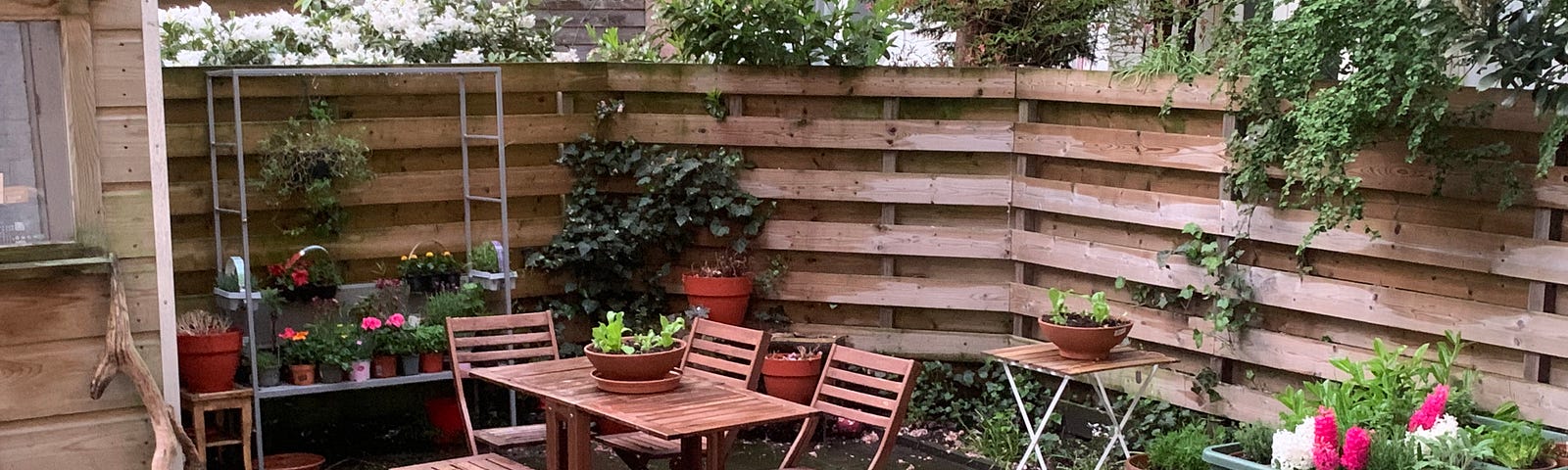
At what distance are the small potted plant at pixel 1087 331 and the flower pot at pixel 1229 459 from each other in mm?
698

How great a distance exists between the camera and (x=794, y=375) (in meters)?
6.30

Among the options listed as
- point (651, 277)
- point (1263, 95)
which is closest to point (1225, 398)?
point (1263, 95)

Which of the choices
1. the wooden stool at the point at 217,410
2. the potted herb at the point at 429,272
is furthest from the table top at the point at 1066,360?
the wooden stool at the point at 217,410

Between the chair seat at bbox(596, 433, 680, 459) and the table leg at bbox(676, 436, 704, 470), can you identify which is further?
the chair seat at bbox(596, 433, 680, 459)

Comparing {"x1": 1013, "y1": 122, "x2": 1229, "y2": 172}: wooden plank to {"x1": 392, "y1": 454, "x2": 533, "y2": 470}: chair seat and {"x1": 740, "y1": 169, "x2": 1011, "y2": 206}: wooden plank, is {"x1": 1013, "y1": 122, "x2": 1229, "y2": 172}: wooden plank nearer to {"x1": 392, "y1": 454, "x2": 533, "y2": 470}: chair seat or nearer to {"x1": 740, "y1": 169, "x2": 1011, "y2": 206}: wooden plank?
{"x1": 740, "y1": 169, "x2": 1011, "y2": 206}: wooden plank

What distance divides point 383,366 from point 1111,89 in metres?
3.18

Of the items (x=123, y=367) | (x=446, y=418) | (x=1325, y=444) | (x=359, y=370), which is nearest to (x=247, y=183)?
(x=359, y=370)

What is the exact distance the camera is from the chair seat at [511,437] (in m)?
5.17

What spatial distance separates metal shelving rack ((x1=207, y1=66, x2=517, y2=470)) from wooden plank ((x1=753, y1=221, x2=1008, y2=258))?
1243 millimetres

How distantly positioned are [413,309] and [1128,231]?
304 cm

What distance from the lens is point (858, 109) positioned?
21.6 ft

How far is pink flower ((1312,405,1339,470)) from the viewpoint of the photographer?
4078mm

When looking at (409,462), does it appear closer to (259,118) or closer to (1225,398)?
(259,118)

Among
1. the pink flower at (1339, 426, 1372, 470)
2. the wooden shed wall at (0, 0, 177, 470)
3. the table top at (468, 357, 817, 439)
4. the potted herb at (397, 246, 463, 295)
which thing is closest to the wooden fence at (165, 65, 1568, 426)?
the potted herb at (397, 246, 463, 295)
